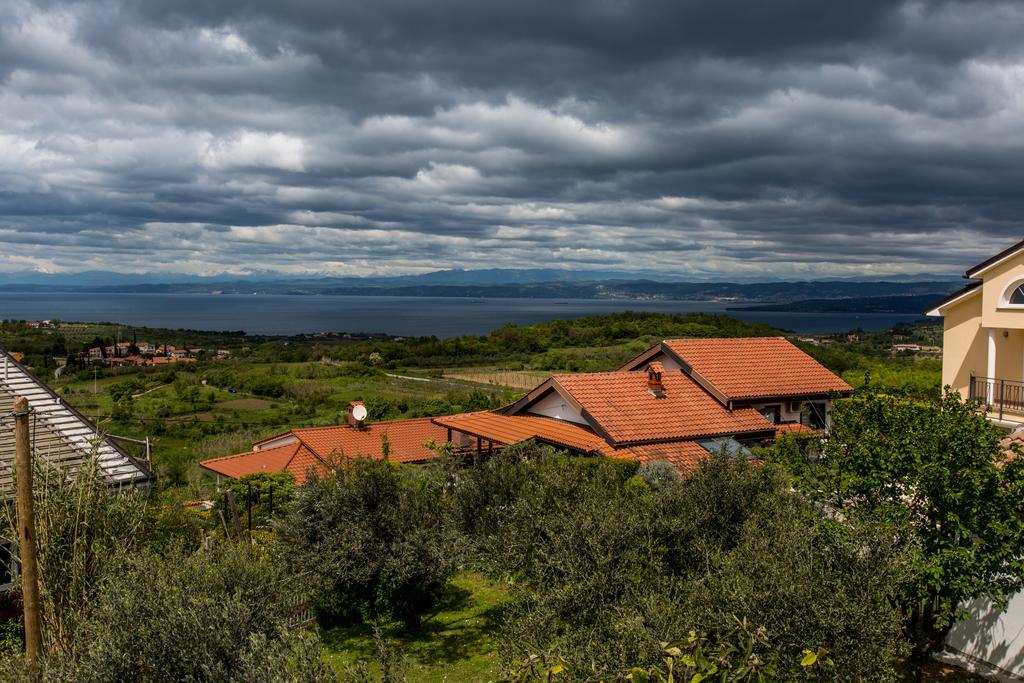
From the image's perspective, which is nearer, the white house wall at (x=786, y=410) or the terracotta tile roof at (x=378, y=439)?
the white house wall at (x=786, y=410)

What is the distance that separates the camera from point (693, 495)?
11133 mm

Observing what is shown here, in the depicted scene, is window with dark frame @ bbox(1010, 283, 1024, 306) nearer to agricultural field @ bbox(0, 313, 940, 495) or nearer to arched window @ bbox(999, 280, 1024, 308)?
arched window @ bbox(999, 280, 1024, 308)

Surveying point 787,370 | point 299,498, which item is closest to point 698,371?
point 787,370

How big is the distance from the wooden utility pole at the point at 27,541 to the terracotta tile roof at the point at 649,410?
48.9 ft

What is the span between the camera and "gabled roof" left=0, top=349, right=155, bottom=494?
41.1 ft

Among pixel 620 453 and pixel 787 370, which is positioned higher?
pixel 787 370

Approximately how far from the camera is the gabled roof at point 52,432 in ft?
41.1

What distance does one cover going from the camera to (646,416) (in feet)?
71.9

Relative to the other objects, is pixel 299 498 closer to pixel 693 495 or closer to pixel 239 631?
pixel 239 631

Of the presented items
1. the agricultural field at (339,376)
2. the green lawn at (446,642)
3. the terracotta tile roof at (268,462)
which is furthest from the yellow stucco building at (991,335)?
the terracotta tile roof at (268,462)

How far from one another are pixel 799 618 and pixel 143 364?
89.8 metres

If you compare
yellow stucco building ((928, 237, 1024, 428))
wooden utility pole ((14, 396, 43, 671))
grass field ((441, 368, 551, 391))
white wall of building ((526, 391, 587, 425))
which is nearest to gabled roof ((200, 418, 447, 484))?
white wall of building ((526, 391, 587, 425))

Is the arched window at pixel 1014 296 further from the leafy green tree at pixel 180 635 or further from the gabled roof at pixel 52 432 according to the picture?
the gabled roof at pixel 52 432

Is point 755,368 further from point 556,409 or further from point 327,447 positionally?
point 327,447
